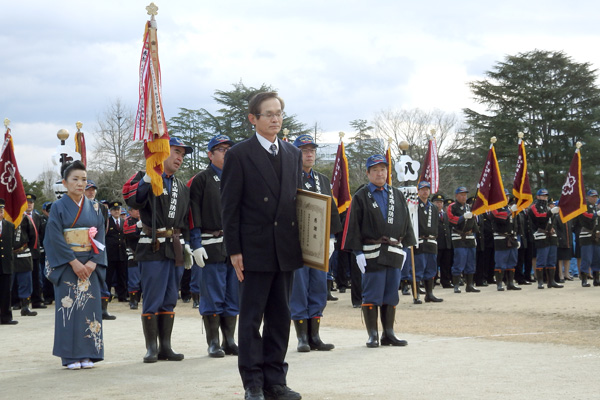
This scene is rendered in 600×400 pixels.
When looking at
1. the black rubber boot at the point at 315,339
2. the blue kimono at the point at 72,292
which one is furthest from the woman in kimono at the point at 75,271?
the black rubber boot at the point at 315,339

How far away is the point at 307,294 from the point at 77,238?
2.64 meters

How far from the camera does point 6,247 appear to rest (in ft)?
44.3

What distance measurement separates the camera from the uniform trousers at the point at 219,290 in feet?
27.5

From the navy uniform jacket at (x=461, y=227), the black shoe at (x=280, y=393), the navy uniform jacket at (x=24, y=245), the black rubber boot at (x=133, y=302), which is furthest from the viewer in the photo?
the navy uniform jacket at (x=461, y=227)

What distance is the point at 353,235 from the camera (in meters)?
9.02

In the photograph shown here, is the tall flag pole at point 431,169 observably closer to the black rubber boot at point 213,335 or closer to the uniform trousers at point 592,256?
the uniform trousers at point 592,256

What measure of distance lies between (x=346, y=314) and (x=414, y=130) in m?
37.6

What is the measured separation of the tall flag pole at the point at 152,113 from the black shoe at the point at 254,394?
302 cm

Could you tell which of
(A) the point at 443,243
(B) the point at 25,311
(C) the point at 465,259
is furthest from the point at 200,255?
(A) the point at 443,243

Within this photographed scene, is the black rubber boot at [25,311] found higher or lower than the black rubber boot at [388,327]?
lower

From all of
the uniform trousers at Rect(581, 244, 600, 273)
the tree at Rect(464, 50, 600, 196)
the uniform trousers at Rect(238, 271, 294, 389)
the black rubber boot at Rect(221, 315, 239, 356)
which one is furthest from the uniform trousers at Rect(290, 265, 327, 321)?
the tree at Rect(464, 50, 600, 196)

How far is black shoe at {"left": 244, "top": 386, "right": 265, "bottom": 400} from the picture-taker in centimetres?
545

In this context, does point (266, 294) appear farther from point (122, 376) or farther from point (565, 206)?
point (565, 206)

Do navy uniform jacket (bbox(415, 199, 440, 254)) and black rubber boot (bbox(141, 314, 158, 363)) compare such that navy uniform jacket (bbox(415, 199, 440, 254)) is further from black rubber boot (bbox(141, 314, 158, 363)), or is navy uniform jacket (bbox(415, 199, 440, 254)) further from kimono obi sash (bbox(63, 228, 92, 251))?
kimono obi sash (bbox(63, 228, 92, 251))
